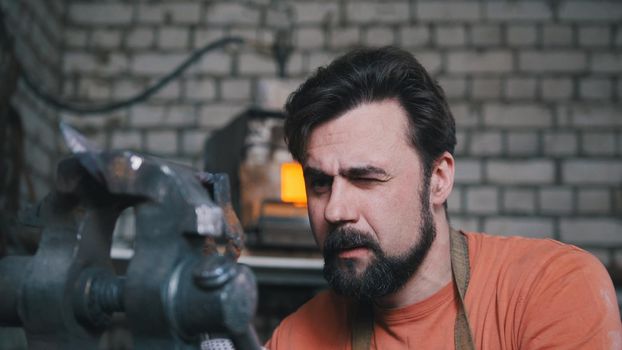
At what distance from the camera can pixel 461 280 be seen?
161 centimetres

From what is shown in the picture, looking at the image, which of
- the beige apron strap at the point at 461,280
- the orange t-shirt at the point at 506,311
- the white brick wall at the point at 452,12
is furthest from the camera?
the white brick wall at the point at 452,12

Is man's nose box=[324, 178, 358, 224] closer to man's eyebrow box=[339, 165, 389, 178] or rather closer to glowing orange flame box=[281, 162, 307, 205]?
man's eyebrow box=[339, 165, 389, 178]

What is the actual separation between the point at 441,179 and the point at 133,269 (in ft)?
3.82

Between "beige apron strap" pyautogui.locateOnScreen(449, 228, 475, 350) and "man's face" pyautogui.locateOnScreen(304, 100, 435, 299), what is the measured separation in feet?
0.23

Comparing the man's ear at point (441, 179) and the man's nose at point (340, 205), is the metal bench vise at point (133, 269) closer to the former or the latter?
the man's nose at point (340, 205)

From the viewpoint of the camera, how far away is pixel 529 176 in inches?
166

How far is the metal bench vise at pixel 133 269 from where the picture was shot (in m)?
0.72

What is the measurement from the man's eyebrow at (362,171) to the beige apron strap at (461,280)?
268 millimetres

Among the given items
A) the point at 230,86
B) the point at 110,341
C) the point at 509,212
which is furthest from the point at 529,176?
the point at 110,341

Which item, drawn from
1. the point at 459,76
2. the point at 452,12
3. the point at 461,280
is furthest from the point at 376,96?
the point at 452,12

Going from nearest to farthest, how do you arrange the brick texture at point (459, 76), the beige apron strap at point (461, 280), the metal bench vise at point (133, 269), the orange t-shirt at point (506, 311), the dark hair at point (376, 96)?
1. the metal bench vise at point (133, 269)
2. the orange t-shirt at point (506, 311)
3. the beige apron strap at point (461, 280)
4. the dark hair at point (376, 96)
5. the brick texture at point (459, 76)

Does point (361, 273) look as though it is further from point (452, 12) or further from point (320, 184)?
point (452, 12)

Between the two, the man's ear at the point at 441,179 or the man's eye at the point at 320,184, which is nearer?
the man's eye at the point at 320,184

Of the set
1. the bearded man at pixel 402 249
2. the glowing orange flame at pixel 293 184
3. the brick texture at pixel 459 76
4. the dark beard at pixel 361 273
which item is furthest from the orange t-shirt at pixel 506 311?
the brick texture at pixel 459 76
